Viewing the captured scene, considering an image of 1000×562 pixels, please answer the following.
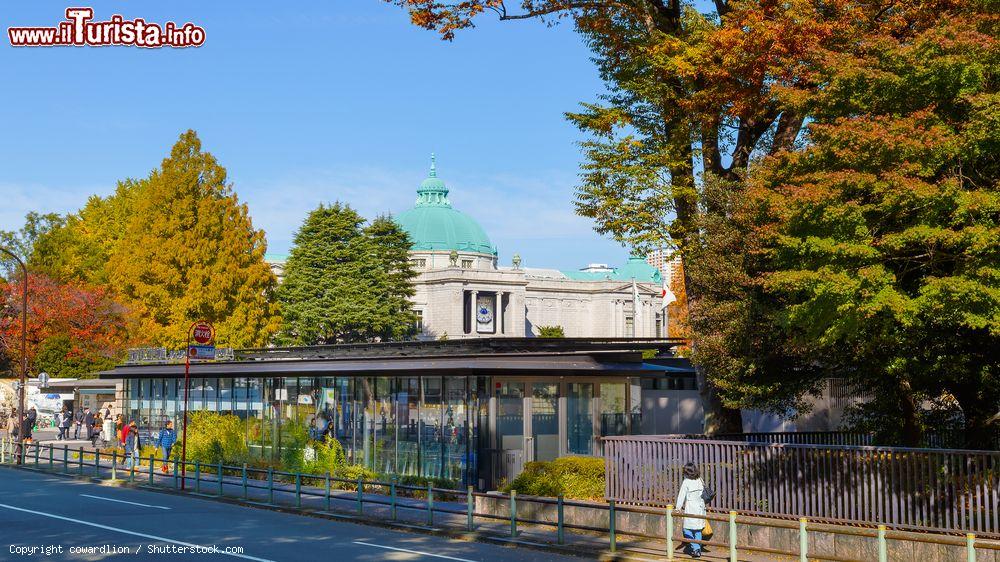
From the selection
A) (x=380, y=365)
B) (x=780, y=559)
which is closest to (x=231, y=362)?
(x=380, y=365)

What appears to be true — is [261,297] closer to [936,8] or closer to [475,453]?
[475,453]

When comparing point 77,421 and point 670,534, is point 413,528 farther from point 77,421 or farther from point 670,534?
point 77,421

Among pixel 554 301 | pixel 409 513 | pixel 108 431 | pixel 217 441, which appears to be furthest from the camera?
pixel 554 301

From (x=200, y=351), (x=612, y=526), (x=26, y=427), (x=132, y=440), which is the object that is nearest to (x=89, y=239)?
(x=26, y=427)

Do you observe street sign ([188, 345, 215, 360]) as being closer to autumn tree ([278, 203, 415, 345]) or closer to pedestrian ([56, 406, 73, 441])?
pedestrian ([56, 406, 73, 441])

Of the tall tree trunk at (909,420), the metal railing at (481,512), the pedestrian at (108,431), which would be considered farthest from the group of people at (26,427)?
the tall tree trunk at (909,420)

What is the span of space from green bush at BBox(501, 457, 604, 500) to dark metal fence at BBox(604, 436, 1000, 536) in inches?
57.2

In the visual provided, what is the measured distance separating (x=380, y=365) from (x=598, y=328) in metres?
129

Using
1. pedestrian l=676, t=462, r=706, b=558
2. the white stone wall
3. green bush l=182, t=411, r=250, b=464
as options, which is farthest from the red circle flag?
the white stone wall

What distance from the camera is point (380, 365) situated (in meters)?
31.4

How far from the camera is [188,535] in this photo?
20719 millimetres

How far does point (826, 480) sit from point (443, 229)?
146595 millimetres

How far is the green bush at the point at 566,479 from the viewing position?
24.9 meters

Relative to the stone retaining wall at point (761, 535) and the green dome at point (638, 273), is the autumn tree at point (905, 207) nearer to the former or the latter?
the stone retaining wall at point (761, 535)
